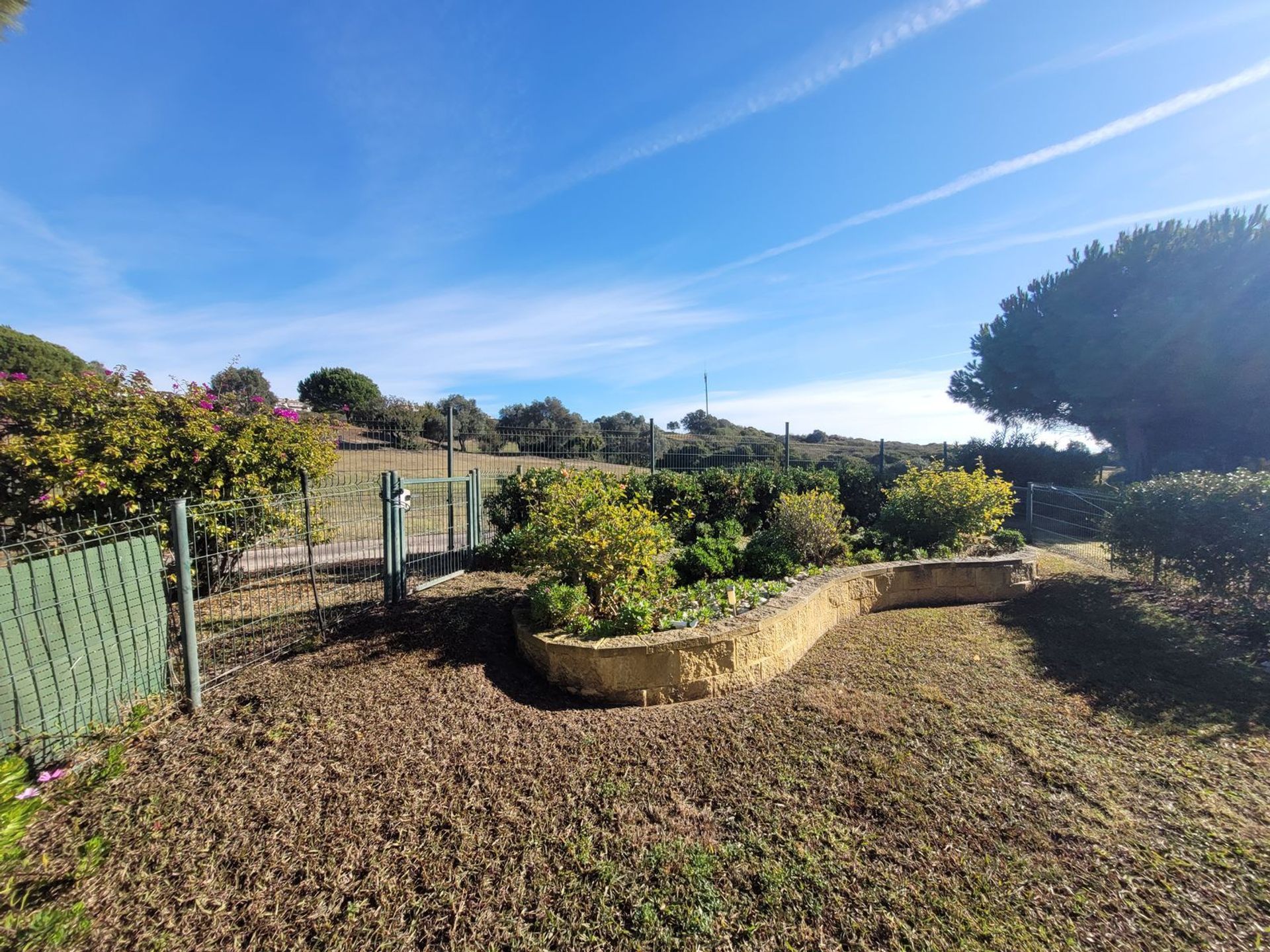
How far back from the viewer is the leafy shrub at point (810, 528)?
6266 millimetres

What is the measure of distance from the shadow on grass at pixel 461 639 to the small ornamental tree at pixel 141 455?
4.35ft

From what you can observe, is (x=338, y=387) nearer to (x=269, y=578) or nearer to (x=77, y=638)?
(x=269, y=578)

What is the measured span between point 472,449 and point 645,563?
4.96m

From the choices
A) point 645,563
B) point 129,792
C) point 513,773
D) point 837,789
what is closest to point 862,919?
point 837,789

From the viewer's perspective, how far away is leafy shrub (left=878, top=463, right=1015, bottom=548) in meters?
6.55

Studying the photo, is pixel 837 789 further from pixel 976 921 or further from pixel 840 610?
pixel 840 610

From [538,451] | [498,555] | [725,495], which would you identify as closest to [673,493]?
[725,495]

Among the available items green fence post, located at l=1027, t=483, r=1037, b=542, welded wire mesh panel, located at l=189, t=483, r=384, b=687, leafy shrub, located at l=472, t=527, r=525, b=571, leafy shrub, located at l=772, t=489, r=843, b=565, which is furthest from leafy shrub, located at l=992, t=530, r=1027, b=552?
welded wire mesh panel, located at l=189, t=483, r=384, b=687

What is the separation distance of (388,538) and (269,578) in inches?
90.9

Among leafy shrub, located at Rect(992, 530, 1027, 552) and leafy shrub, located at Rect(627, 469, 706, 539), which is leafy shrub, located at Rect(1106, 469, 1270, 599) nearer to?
leafy shrub, located at Rect(992, 530, 1027, 552)

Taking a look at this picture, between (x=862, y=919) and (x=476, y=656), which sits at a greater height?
(x=476, y=656)

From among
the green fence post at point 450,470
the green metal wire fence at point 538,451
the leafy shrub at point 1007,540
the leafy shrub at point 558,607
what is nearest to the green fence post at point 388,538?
the green metal wire fence at point 538,451

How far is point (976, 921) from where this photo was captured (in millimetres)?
1855

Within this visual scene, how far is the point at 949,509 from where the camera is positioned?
21.6 feet
